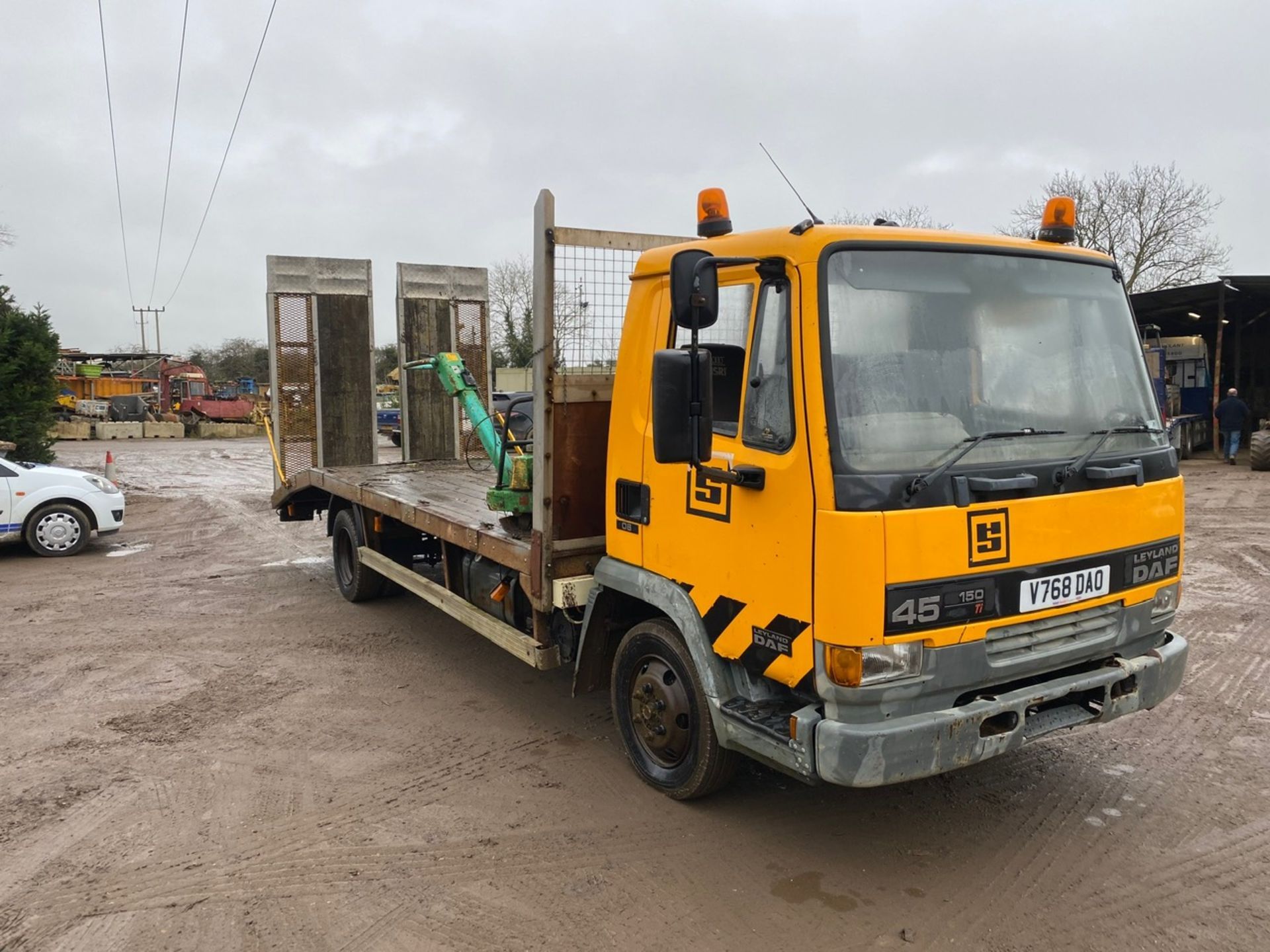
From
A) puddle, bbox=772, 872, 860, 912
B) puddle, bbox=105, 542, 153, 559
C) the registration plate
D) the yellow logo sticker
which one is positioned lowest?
puddle, bbox=772, 872, 860, 912

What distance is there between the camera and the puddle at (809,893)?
3.33 meters

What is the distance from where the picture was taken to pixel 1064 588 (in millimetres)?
3412

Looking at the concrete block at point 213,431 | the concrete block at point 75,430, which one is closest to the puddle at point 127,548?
the concrete block at point 75,430

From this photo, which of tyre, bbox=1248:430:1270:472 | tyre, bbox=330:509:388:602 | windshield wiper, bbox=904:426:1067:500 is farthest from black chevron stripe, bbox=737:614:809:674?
tyre, bbox=1248:430:1270:472

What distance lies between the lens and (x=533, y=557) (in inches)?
178

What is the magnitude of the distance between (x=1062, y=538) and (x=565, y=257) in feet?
8.24

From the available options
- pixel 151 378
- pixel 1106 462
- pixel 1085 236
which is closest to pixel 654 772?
pixel 1106 462

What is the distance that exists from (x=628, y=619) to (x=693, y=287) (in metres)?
1.88

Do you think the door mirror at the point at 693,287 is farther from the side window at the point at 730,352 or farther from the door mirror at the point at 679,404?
the side window at the point at 730,352

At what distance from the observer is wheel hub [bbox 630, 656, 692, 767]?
13.1ft

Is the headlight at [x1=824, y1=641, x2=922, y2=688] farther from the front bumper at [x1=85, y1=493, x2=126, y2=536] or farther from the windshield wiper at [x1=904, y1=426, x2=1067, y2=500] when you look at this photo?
the front bumper at [x1=85, y1=493, x2=126, y2=536]

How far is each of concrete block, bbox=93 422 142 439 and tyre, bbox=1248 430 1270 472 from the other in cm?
3407

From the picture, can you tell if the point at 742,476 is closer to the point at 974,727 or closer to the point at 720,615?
the point at 720,615

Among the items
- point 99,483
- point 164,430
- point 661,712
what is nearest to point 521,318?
point 99,483
